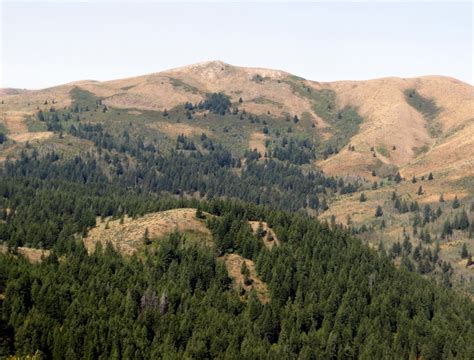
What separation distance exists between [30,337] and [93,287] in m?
37.0

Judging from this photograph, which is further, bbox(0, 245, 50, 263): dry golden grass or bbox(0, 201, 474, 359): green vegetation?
bbox(0, 245, 50, 263): dry golden grass

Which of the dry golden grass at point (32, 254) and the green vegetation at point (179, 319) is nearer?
the green vegetation at point (179, 319)

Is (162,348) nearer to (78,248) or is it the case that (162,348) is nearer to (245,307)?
(245,307)

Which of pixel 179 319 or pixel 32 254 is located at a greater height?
pixel 32 254

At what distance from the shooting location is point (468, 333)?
606ft

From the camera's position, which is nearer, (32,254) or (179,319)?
(179,319)

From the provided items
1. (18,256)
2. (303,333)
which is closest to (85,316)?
(18,256)

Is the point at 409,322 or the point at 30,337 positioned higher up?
the point at 30,337

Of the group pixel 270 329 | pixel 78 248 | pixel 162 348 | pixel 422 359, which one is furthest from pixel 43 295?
pixel 422 359

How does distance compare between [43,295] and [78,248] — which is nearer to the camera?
[43,295]

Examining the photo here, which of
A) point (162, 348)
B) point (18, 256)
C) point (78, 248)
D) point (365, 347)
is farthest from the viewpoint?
point (78, 248)

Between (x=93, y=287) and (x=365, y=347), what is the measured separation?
72.3 meters

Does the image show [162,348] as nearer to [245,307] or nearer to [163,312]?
[163,312]

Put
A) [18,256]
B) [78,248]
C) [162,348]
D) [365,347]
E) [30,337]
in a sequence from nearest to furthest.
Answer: [30,337] → [162,348] → [365,347] → [18,256] → [78,248]
